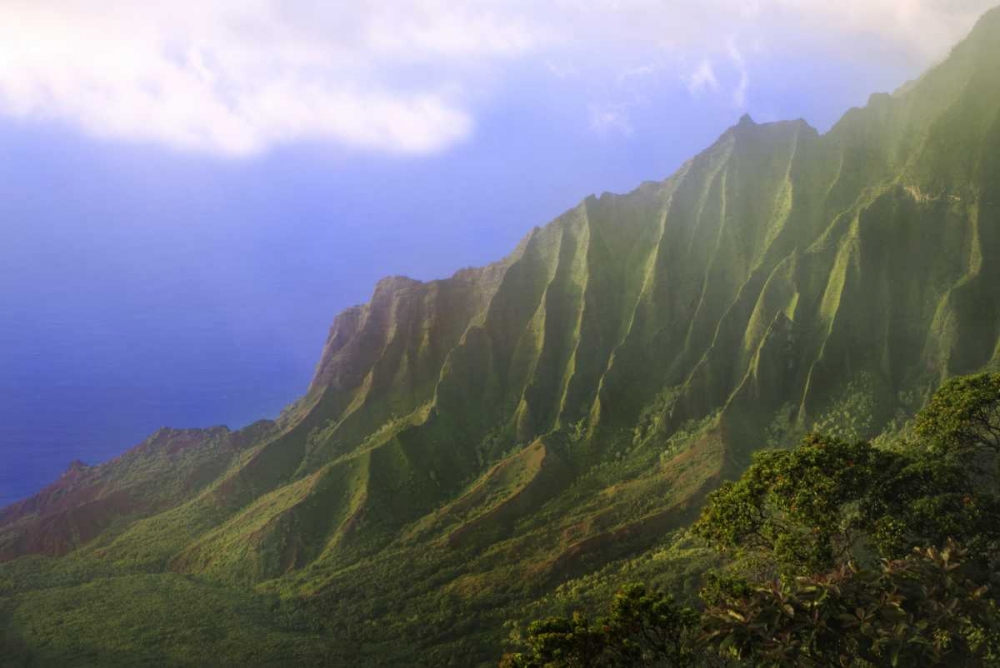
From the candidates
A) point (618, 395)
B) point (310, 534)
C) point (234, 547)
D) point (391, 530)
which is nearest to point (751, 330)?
point (618, 395)

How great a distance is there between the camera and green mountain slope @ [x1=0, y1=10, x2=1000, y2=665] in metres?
66.0

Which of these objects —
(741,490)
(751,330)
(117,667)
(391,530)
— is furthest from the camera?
(751,330)

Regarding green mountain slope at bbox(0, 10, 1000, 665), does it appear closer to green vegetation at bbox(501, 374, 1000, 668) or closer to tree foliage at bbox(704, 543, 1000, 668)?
green vegetation at bbox(501, 374, 1000, 668)

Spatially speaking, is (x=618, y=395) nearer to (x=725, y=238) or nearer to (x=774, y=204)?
(x=725, y=238)

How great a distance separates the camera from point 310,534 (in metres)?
78.9

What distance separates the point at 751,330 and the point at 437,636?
1953 inches

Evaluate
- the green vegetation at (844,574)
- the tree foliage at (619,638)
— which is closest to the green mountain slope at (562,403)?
the green vegetation at (844,574)

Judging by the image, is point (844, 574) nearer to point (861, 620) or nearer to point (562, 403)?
point (861, 620)

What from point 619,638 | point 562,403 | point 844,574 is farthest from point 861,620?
point 562,403

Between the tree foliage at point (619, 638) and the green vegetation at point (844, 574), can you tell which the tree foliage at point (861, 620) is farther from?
the tree foliage at point (619, 638)

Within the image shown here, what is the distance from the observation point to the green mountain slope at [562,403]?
66000 mm

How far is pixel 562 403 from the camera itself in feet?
298

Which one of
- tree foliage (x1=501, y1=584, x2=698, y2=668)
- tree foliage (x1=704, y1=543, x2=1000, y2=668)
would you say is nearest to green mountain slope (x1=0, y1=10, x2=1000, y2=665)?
tree foliage (x1=501, y1=584, x2=698, y2=668)

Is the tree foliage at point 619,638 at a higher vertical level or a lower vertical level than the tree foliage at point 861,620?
higher
